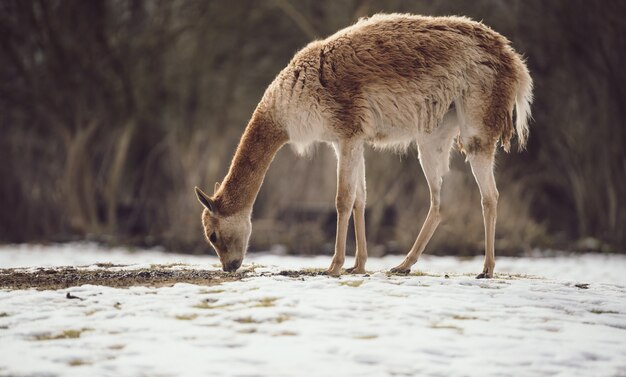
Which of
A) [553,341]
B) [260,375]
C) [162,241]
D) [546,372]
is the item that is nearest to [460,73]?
[553,341]

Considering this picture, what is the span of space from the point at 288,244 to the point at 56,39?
7292mm

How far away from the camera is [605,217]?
19766 mm

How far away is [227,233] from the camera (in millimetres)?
8977

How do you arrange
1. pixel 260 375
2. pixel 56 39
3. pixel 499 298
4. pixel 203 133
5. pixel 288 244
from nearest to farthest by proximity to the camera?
1. pixel 260 375
2. pixel 499 298
3. pixel 288 244
4. pixel 56 39
5. pixel 203 133

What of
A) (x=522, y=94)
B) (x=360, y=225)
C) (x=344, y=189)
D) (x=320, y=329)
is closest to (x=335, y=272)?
(x=360, y=225)

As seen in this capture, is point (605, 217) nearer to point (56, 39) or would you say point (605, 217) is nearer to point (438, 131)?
point (438, 131)

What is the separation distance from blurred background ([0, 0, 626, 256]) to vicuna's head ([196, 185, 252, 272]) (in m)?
8.97

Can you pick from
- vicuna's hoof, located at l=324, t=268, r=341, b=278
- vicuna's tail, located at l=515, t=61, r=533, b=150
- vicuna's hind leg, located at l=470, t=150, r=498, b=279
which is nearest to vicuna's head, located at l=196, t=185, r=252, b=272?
vicuna's hoof, located at l=324, t=268, r=341, b=278

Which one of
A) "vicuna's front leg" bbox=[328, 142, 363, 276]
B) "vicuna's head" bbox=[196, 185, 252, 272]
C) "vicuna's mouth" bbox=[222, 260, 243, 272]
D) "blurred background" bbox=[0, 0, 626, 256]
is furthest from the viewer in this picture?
"blurred background" bbox=[0, 0, 626, 256]

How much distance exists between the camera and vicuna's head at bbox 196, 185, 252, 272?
8.97 m

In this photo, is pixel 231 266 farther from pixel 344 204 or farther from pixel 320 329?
pixel 320 329

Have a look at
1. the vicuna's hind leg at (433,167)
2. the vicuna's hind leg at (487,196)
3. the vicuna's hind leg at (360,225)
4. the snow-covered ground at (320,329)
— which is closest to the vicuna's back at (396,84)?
the vicuna's hind leg at (487,196)

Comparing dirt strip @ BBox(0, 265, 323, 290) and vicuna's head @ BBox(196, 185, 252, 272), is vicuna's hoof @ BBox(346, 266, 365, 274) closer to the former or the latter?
dirt strip @ BBox(0, 265, 323, 290)

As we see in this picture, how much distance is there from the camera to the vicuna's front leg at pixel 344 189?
855cm
